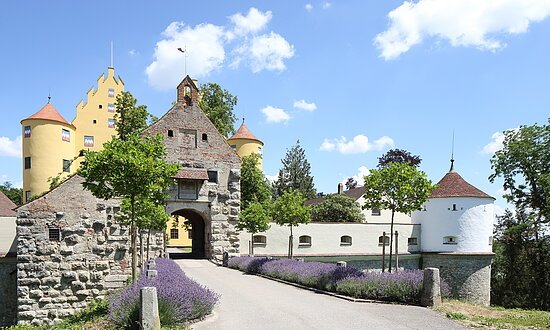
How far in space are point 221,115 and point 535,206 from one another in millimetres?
26779

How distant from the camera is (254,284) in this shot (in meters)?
15.8

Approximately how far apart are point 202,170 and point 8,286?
11822 mm

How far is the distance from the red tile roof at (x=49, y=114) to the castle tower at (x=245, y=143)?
16347 mm

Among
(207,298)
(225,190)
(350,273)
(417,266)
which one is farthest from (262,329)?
(417,266)

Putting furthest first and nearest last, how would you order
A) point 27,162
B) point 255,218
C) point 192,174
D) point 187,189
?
point 27,162 → point 187,189 → point 192,174 → point 255,218

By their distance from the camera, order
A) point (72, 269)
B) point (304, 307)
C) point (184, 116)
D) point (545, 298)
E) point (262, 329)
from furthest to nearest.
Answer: point (545, 298) < point (184, 116) < point (72, 269) < point (304, 307) < point (262, 329)

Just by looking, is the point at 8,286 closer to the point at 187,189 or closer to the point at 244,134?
the point at 187,189

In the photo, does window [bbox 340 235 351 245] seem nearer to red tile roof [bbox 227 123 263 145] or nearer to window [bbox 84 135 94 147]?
red tile roof [bbox 227 123 263 145]

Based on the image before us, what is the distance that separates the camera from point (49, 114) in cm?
3809

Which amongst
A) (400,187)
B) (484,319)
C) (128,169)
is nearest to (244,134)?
(400,187)

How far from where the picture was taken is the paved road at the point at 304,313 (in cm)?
898

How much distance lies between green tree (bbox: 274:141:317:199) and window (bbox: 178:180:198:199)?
31.6 m

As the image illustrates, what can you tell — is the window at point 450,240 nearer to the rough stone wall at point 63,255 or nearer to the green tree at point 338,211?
the green tree at point 338,211

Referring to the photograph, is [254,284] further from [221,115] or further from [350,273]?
[221,115]
